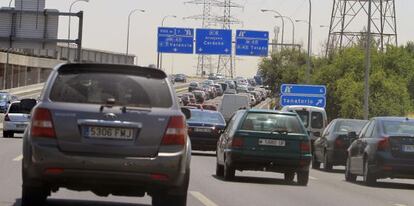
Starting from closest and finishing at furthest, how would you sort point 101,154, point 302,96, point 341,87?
point 101,154 < point 302,96 < point 341,87

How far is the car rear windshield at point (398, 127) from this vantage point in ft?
74.9

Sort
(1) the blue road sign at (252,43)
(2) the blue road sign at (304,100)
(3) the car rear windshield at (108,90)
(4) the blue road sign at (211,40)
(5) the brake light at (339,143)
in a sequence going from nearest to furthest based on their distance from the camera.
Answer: (3) the car rear windshield at (108,90), (5) the brake light at (339,143), (2) the blue road sign at (304,100), (4) the blue road sign at (211,40), (1) the blue road sign at (252,43)

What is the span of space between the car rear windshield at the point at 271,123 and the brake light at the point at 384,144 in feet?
5.86

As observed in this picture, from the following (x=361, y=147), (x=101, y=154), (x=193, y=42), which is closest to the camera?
(x=101, y=154)

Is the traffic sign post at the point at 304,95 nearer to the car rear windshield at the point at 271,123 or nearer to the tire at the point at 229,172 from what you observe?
the car rear windshield at the point at 271,123

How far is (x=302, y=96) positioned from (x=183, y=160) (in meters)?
44.3

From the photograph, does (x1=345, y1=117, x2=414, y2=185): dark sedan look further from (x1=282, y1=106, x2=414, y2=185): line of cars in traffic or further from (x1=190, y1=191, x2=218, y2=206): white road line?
(x1=190, y1=191, x2=218, y2=206): white road line

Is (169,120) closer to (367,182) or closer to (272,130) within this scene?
(272,130)

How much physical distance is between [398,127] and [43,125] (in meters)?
12.7

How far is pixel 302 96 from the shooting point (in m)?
56.2

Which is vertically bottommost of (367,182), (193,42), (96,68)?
(367,182)

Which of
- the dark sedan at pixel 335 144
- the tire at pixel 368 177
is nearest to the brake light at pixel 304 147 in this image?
the tire at pixel 368 177

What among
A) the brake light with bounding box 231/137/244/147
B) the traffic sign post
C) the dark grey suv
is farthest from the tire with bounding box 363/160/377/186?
the traffic sign post

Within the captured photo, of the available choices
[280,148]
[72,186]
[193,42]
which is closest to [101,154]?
[72,186]
